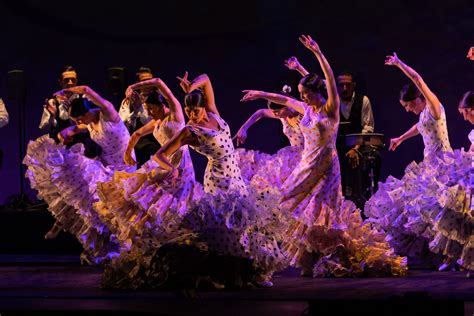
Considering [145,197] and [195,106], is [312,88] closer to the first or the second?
[195,106]

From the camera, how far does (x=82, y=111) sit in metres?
7.81

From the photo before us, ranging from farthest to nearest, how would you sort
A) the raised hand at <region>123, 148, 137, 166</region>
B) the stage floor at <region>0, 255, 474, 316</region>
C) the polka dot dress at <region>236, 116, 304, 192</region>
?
the polka dot dress at <region>236, 116, 304, 192</region> < the raised hand at <region>123, 148, 137, 166</region> < the stage floor at <region>0, 255, 474, 316</region>

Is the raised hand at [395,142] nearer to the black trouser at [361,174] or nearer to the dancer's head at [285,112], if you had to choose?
the black trouser at [361,174]

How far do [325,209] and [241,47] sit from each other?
4.45 m

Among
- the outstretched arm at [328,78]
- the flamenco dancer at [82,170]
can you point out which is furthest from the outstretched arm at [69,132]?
the outstretched arm at [328,78]

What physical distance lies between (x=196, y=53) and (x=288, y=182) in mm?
4398

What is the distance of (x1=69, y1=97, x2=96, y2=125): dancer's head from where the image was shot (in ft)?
25.6

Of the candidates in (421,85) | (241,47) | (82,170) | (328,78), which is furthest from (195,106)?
(241,47)

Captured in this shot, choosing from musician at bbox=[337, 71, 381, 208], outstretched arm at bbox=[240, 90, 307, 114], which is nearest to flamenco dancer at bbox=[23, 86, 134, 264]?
outstretched arm at bbox=[240, 90, 307, 114]

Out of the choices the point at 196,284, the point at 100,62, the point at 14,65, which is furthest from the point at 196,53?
the point at 196,284

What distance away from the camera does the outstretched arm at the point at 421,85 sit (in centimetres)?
A: 719

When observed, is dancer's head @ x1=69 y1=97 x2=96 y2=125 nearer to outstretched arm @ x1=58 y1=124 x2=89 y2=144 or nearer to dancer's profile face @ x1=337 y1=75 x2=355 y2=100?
outstretched arm @ x1=58 y1=124 x2=89 y2=144

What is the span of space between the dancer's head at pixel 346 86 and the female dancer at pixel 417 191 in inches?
74.0

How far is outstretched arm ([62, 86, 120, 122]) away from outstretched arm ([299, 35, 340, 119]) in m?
1.89
